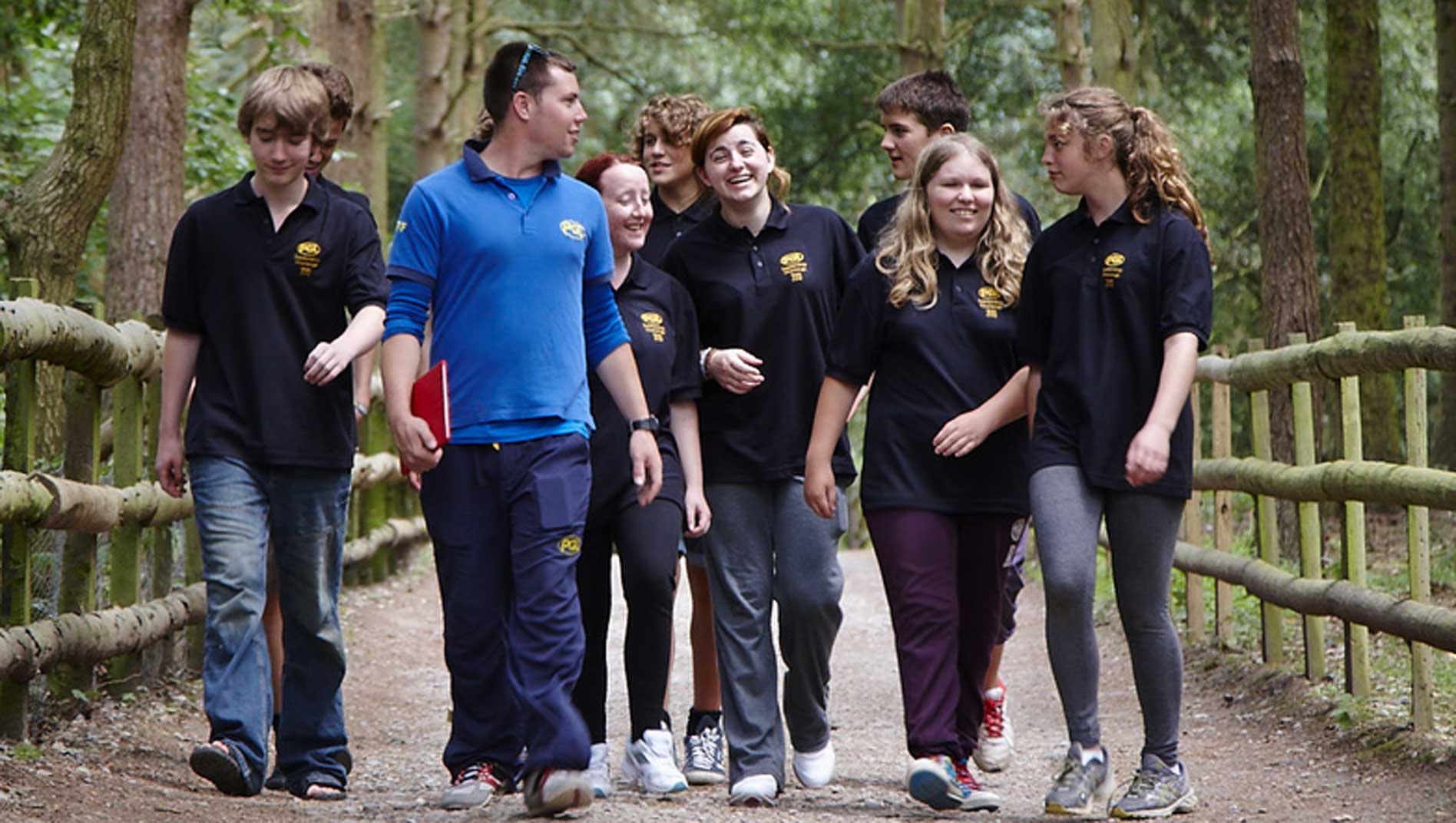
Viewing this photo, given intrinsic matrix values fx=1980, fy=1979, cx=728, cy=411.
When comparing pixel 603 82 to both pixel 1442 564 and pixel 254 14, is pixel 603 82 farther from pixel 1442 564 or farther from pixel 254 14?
pixel 1442 564

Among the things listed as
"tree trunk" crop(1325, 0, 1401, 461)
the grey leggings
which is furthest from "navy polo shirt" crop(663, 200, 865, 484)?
"tree trunk" crop(1325, 0, 1401, 461)

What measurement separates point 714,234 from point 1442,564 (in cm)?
620

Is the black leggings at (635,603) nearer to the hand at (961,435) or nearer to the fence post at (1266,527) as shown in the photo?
the hand at (961,435)

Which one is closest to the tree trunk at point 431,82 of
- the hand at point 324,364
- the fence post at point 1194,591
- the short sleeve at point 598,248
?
the fence post at point 1194,591

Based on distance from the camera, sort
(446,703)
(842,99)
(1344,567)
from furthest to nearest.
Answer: (842,99) < (446,703) < (1344,567)

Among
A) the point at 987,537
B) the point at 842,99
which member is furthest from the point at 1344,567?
the point at 842,99

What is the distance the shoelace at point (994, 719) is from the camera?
6922 millimetres

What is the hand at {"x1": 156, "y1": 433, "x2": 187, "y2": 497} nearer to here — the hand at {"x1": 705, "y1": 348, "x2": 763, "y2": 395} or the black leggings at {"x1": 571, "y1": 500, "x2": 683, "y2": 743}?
the black leggings at {"x1": 571, "y1": 500, "x2": 683, "y2": 743}

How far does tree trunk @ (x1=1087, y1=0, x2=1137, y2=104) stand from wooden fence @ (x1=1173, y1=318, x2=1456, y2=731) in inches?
218

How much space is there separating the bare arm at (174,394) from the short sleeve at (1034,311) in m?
2.43

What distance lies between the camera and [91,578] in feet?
21.8

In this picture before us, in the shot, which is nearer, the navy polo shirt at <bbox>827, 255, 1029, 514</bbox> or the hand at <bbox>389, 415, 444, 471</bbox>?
the hand at <bbox>389, 415, 444, 471</bbox>

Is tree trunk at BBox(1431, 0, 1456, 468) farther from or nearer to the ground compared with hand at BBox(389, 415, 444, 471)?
farther from the ground

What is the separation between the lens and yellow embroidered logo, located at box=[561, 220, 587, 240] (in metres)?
5.40
